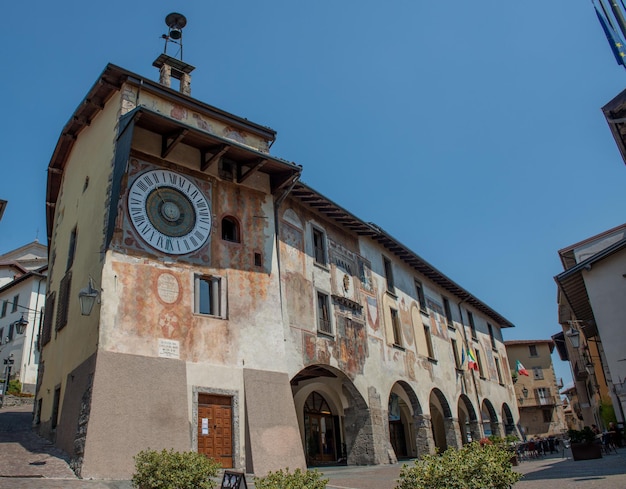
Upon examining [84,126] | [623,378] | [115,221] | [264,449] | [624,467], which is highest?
[84,126]

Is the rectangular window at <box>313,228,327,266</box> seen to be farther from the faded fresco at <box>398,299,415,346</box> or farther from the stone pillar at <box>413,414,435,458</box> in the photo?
the stone pillar at <box>413,414,435,458</box>

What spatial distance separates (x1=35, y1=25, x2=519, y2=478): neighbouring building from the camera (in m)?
12.8

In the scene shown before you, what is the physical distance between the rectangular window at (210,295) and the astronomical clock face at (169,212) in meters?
0.92

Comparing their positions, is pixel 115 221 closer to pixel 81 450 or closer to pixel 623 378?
pixel 81 450

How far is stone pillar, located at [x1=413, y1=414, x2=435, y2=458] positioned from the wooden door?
10484 mm

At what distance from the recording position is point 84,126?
18.0 meters

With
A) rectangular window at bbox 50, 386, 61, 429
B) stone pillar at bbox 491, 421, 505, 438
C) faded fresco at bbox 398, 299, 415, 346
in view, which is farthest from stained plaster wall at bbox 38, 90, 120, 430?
stone pillar at bbox 491, 421, 505, 438

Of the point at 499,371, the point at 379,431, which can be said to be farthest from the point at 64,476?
the point at 499,371

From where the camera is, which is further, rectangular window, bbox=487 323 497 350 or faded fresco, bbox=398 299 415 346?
rectangular window, bbox=487 323 497 350

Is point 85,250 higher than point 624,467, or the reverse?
point 85,250

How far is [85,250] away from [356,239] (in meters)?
10.6

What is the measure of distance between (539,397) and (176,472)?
4409cm

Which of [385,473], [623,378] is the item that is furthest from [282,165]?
[623,378]

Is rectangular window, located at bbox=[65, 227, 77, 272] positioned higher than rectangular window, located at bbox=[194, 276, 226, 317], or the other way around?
rectangular window, located at bbox=[65, 227, 77, 272]
